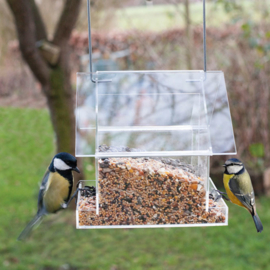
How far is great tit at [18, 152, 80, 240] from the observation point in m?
1.98

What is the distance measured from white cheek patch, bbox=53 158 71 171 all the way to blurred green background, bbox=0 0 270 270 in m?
2.60

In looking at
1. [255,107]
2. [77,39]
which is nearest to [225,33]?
[255,107]

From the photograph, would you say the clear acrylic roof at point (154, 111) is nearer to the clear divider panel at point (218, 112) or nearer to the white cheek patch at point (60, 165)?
the clear divider panel at point (218, 112)

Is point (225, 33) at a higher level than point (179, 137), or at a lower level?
higher

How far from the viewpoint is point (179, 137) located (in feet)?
7.07

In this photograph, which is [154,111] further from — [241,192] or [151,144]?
[241,192]

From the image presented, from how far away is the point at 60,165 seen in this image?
1.99 m

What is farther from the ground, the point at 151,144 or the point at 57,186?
the point at 151,144

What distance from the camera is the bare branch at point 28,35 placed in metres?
3.60

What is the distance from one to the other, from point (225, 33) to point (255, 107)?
184cm

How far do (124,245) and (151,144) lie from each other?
9.94ft

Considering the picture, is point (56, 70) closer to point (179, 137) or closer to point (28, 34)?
point (28, 34)

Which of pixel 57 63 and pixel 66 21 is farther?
pixel 57 63

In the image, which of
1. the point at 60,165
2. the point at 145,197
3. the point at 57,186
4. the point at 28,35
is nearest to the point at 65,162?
the point at 60,165
